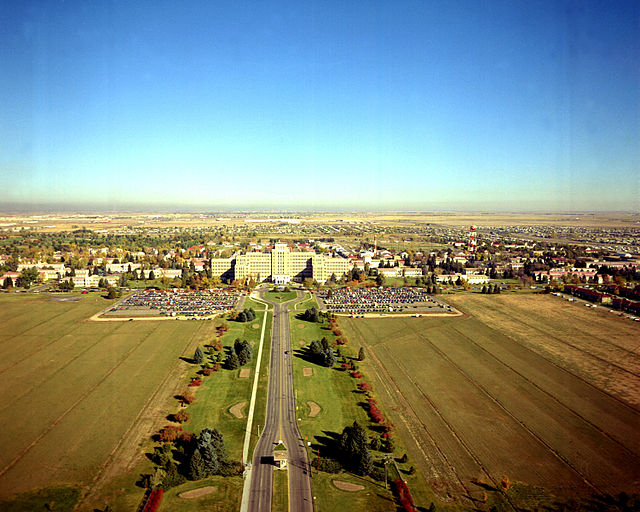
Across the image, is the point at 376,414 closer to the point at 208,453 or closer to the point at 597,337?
the point at 208,453

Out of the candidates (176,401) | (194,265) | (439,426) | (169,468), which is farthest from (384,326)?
(194,265)

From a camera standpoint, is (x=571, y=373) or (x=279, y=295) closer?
(x=571, y=373)

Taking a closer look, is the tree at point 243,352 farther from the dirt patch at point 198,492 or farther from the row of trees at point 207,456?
the dirt patch at point 198,492

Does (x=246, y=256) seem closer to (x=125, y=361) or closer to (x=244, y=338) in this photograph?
(x=244, y=338)

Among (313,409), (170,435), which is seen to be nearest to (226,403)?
(170,435)

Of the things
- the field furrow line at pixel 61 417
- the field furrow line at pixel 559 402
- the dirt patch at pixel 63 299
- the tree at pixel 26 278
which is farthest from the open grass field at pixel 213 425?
the tree at pixel 26 278

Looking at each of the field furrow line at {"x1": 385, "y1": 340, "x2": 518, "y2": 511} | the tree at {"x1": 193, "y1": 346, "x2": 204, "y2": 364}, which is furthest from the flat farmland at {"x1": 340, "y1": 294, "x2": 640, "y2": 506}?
the tree at {"x1": 193, "y1": 346, "x2": 204, "y2": 364}

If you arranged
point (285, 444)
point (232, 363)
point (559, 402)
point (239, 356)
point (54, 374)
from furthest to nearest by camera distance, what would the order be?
1. point (239, 356)
2. point (232, 363)
3. point (54, 374)
4. point (559, 402)
5. point (285, 444)

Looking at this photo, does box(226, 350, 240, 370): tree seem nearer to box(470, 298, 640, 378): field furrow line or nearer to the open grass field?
the open grass field
